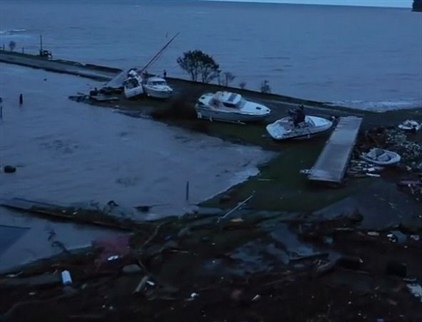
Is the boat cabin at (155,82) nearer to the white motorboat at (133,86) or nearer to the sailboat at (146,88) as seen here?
the sailboat at (146,88)

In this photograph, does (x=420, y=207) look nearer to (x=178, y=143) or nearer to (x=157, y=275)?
(x=157, y=275)

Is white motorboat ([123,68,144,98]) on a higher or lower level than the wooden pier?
lower

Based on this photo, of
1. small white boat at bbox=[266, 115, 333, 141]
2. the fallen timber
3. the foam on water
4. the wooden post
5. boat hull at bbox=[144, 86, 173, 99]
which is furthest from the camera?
the foam on water

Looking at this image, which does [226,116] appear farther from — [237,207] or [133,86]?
[237,207]

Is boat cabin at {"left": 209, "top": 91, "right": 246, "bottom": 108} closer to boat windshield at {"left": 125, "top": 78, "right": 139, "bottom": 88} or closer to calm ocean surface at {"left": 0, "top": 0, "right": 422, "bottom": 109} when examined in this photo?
boat windshield at {"left": 125, "top": 78, "right": 139, "bottom": 88}

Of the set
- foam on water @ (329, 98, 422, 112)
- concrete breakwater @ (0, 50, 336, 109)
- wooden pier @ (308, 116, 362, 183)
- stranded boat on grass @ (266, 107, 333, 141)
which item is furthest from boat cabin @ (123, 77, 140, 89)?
wooden pier @ (308, 116, 362, 183)

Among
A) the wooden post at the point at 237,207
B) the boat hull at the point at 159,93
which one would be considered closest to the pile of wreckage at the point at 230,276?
the wooden post at the point at 237,207

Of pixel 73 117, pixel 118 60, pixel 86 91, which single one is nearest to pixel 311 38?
pixel 118 60
